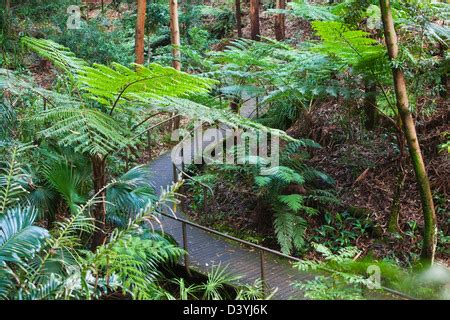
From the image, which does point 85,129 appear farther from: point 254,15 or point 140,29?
point 254,15

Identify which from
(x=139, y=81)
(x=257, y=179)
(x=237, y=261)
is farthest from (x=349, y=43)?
(x=237, y=261)

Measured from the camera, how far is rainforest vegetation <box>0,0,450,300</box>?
357 cm

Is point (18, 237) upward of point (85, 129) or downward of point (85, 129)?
downward

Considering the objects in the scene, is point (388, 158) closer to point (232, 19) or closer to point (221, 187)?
point (221, 187)

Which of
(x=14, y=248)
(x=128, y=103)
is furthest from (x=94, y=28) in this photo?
(x=14, y=248)

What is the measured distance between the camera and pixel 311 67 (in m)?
6.12

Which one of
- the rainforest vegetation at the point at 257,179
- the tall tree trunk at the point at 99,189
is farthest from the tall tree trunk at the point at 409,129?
the tall tree trunk at the point at 99,189

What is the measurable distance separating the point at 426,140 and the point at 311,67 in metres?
2.41

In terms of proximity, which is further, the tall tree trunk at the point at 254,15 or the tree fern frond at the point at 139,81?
the tall tree trunk at the point at 254,15

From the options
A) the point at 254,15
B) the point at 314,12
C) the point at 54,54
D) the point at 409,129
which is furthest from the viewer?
the point at 254,15

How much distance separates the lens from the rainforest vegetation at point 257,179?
11.7ft

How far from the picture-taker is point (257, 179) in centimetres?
636

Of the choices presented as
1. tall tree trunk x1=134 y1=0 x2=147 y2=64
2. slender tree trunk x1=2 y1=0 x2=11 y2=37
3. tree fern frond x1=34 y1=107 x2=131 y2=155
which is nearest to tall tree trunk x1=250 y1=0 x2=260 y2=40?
tall tree trunk x1=134 y1=0 x2=147 y2=64

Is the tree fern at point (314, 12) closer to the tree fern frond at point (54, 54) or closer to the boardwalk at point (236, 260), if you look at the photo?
the tree fern frond at point (54, 54)
